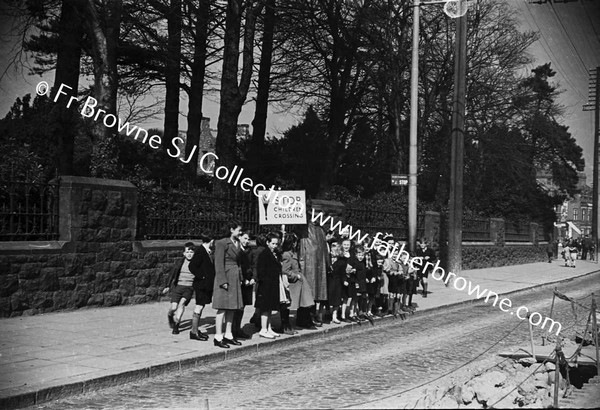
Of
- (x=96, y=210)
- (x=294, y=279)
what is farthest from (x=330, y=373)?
(x=96, y=210)

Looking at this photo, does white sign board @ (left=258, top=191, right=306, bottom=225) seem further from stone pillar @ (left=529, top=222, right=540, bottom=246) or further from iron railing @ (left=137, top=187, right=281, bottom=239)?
stone pillar @ (left=529, top=222, right=540, bottom=246)

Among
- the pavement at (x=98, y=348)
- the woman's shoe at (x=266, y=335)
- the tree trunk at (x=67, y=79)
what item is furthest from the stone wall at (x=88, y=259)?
the tree trunk at (x=67, y=79)

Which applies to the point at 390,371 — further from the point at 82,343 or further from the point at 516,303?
the point at 516,303

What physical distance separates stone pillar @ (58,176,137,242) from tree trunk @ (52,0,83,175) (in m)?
4.12

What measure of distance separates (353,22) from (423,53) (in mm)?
4282

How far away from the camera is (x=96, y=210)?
1441cm

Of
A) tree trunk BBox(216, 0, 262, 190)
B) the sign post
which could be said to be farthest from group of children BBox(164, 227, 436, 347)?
tree trunk BBox(216, 0, 262, 190)

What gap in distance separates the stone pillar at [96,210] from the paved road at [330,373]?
4.86 metres

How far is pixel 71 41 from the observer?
2202 centimetres

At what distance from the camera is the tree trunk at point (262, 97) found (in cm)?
2828

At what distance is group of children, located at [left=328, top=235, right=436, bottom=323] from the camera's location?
46.5 ft

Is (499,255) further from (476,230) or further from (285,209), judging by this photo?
(285,209)

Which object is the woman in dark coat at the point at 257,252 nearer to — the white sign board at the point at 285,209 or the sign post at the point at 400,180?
the white sign board at the point at 285,209

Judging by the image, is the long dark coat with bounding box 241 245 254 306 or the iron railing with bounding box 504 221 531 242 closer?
the long dark coat with bounding box 241 245 254 306
